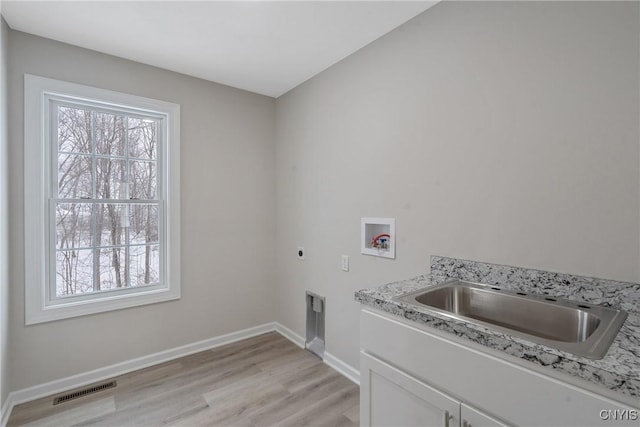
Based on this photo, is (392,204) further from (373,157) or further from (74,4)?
(74,4)

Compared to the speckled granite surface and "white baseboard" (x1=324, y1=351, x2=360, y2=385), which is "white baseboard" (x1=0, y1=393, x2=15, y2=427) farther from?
the speckled granite surface

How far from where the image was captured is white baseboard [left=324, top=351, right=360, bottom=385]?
7.57 feet

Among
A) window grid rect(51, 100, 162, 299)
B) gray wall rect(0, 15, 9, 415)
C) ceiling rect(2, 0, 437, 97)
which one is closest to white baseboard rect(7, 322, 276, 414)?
gray wall rect(0, 15, 9, 415)

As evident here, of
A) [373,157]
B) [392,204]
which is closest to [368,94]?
[373,157]

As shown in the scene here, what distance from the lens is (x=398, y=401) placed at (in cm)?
122

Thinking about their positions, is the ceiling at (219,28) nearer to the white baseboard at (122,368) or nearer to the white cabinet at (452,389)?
the white cabinet at (452,389)

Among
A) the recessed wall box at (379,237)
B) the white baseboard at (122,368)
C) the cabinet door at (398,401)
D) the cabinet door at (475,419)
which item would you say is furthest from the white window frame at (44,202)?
the cabinet door at (475,419)

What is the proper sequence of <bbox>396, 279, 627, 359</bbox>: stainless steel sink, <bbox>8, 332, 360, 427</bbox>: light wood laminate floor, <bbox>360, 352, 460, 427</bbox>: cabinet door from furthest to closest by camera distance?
<bbox>8, 332, 360, 427</bbox>: light wood laminate floor
<bbox>360, 352, 460, 427</bbox>: cabinet door
<bbox>396, 279, 627, 359</bbox>: stainless steel sink

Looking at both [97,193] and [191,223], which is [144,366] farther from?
[97,193]

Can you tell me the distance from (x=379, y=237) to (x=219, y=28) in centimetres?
177

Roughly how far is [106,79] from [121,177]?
0.76 metres

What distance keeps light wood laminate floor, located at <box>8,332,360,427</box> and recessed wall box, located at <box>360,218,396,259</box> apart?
103cm

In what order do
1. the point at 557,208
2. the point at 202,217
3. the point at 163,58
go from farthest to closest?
1. the point at 202,217
2. the point at 163,58
3. the point at 557,208

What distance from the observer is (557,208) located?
132cm
